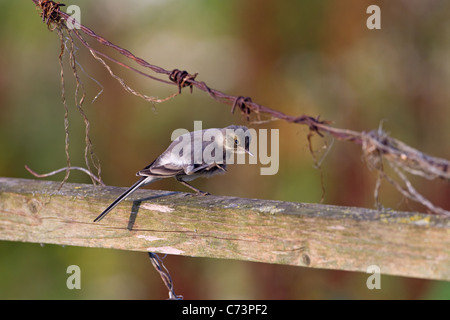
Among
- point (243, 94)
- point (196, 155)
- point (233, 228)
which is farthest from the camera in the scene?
point (243, 94)

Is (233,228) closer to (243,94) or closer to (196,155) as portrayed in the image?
(196,155)

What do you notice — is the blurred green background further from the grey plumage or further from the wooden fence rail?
the wooden fence rail

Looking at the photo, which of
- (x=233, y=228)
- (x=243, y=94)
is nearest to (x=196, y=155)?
(x=233, y=228)

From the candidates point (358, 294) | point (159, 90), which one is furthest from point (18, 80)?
point (358, 294)

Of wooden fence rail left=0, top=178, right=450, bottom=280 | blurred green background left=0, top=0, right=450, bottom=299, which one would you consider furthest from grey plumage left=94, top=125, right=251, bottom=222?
blurred green background left=0, top=0, right=450, bottom=299

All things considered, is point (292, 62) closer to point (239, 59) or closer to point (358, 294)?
point (239, 59)

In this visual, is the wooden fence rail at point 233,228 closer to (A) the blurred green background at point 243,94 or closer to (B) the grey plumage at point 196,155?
(B) the grey plumage at point 196,155
